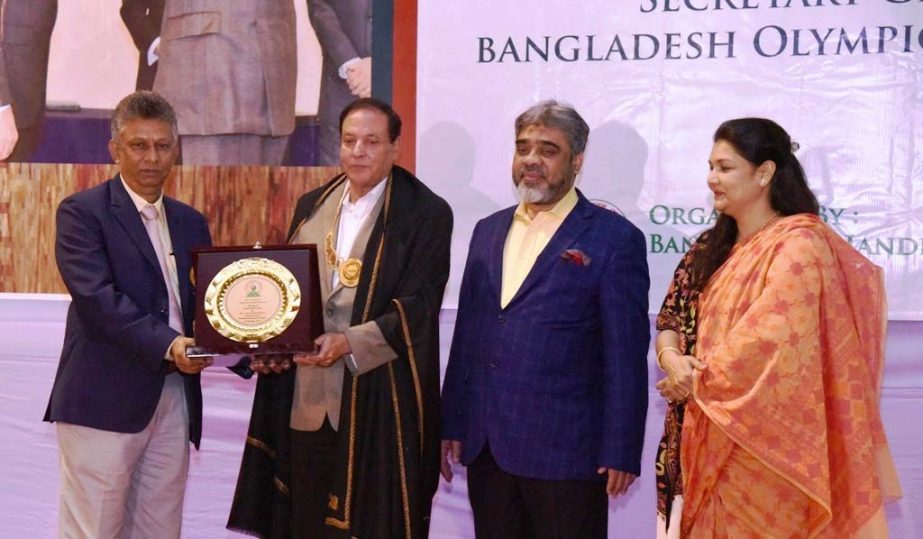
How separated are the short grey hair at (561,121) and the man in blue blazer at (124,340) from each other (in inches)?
44.2

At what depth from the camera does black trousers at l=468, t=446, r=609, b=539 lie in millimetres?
2832

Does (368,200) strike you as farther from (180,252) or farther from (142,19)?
(142,19)

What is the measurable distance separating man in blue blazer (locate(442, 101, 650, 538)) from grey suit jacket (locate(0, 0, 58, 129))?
2307mm

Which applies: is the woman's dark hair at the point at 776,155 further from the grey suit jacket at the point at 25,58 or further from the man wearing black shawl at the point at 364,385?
the grey suit jacket at the point at 25,58

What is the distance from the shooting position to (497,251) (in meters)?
3.00

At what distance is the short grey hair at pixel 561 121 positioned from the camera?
9.65ft

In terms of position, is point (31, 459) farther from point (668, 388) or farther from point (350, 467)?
point (668, 388)

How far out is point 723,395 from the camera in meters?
2.56

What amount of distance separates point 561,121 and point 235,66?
1686 mm

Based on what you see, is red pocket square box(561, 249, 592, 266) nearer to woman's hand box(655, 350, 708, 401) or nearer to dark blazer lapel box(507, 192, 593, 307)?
dark blazer lapel box(507, 192, 593, 307)

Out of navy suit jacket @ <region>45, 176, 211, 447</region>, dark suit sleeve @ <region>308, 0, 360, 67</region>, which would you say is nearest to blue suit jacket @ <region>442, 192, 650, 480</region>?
navy suit jacket @ <region>45, 176, 211, 447</region>

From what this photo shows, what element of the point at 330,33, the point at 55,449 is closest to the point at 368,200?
the point at 330,33

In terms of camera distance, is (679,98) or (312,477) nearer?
(312,477)

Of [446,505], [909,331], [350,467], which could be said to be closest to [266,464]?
[350,467]
